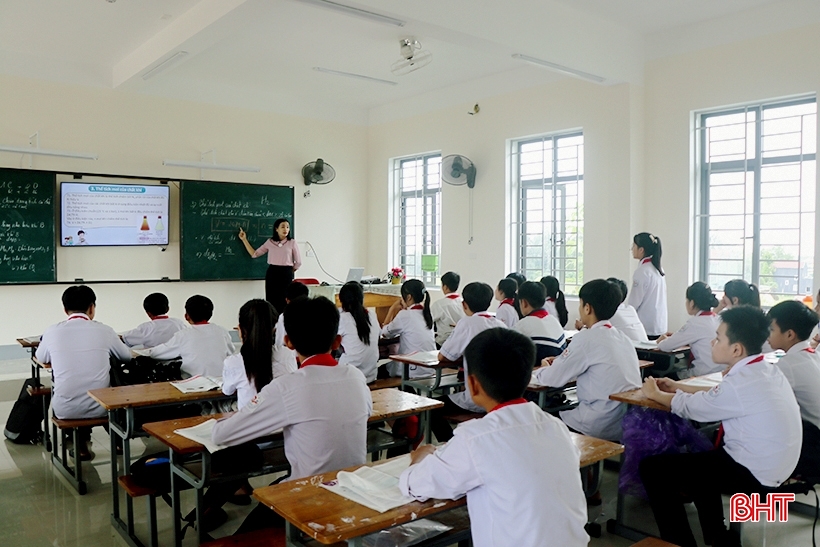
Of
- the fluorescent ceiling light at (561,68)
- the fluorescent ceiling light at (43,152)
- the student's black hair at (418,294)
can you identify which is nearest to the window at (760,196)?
the fluorescent ceiling light at (561,68)

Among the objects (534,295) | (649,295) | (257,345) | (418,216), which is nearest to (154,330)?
(257,345)

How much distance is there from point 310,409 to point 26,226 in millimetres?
6154

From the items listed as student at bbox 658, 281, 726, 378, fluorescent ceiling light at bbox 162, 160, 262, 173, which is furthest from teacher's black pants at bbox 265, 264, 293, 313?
student at bbox 658, 281, 726, 378

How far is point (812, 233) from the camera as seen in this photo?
18.1 feet

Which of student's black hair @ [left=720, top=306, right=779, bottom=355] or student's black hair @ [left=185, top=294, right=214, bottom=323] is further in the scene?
student's black hair @ [left=185, top=294, right=214, bottom=323]

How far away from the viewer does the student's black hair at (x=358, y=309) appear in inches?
158

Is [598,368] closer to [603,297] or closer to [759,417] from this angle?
[603,297]

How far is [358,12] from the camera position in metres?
4.72

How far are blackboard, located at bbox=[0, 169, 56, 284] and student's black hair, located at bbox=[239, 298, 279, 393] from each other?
212 inches

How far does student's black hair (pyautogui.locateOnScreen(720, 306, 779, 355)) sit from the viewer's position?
244 cm

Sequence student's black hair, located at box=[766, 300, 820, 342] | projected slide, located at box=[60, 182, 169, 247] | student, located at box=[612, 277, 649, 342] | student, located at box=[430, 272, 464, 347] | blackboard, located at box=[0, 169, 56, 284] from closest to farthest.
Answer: student's black hair, located at box=[766, 300, 820, 342] → student, located at box=[612, 277, 649, 342] → student, located at box=[430, 272, 464, 347] → blackboard, located at box=[0, 169, 56, 284] → projected slide, located at box=[60, 182, 169, 247]

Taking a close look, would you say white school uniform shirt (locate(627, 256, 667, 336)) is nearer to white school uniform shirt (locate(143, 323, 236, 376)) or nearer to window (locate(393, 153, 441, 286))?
window (locate(393, 153, 441, 286))

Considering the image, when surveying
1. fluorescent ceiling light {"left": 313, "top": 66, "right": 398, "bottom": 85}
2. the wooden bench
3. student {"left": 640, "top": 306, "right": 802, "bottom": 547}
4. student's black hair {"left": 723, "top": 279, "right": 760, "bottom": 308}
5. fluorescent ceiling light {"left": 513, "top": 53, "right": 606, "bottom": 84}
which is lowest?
the wooden bench

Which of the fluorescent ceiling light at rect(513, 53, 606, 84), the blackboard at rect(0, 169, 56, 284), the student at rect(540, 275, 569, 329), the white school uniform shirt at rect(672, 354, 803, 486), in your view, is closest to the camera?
the white school uniform shirt at rect(672, 354, 803, 486)
